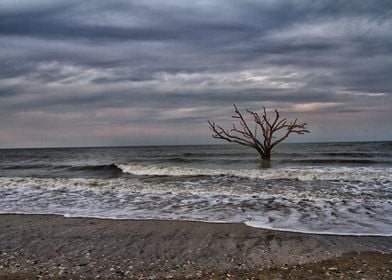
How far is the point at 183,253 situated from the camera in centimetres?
619

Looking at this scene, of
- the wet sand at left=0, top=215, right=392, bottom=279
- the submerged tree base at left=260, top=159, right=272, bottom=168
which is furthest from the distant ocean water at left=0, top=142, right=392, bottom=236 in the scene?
the submerged tree base at left=260, top=159, right=272, bottom=168

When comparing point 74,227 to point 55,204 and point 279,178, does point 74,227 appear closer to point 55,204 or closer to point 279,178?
point 55,204

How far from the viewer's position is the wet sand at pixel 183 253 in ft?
17.3

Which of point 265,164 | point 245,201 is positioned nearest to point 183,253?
point 245,201

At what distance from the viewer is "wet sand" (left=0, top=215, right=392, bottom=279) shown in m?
5.26

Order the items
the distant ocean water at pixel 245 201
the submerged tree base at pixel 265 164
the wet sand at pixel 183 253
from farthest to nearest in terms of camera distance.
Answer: the submerged tree base at pixel 265 164, the distant ocean water at pixel 245 201, the wet sand at pixel 183 253

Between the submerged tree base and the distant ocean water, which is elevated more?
the submerged tree base

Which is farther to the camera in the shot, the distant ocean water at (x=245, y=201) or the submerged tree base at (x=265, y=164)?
the submerged tree base at (x=265, y=164)

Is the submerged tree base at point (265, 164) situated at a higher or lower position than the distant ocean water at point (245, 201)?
higher

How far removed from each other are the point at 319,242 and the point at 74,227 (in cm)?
537

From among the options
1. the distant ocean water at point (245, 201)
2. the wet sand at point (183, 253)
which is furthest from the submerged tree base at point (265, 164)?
the wet sand at point (183, 253)

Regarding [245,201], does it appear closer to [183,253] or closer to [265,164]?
[183,253]

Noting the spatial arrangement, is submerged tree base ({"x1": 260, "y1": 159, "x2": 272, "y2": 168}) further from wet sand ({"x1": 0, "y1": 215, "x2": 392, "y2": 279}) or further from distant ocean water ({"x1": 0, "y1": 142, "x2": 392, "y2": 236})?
wet sand ({"x1": 0, "y1": 215, "x2": 392, "y2": 279})

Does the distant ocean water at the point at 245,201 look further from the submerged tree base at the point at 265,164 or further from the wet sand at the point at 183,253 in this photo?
the submerged tree base at the point at 265,164
